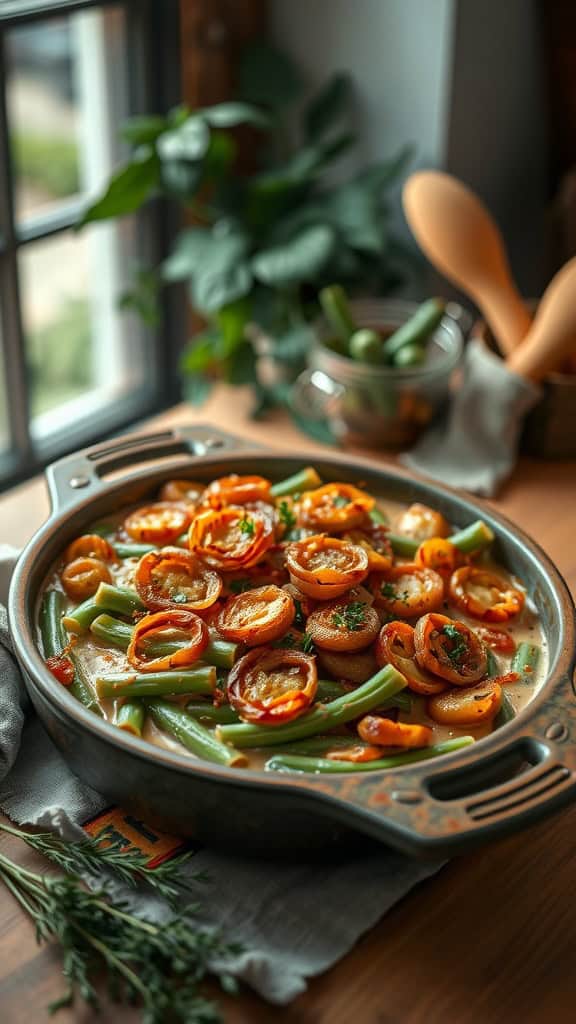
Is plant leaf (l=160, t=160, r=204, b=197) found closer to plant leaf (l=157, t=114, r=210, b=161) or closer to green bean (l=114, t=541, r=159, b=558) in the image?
plant leaf (l=157, t=114, r=210, b=161)

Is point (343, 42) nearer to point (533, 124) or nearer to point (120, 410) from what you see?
point (533, 124)

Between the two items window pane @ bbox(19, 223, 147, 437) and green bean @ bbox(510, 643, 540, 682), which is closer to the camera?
green bean @ bbox(510, 643, 540, 682)

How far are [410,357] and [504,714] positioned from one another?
0.75 m

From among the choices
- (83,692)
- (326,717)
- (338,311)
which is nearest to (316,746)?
(326,717)

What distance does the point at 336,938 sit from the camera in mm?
1002

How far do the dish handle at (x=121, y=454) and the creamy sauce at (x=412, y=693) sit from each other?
59 millimetres

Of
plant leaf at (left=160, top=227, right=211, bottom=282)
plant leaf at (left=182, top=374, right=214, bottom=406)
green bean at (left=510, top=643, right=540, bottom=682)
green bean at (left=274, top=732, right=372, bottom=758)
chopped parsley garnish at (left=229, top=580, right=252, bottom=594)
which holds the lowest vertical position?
plant leaf at (left=182, top=374, right=214, bottom=406)

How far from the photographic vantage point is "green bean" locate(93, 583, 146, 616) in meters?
1.21

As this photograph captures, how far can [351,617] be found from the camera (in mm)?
1149

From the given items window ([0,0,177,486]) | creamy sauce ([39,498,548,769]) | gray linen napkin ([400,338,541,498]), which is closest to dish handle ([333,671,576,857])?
creamy sauce ([39,498,548,769])

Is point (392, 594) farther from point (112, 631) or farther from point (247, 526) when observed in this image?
point (112, 631)

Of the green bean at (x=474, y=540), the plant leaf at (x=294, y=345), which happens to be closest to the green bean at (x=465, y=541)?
the green bean at (x=474, y=540)

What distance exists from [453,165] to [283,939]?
59.1 inches

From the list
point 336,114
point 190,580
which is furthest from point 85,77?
point 190,580
